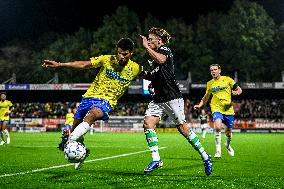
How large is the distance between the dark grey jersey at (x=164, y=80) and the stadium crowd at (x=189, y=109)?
37.2 meters

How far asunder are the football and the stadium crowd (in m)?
38.5

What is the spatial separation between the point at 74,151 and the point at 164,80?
228 centimetres

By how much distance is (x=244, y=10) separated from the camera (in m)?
56.6

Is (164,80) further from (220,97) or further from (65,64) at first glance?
(220,97)

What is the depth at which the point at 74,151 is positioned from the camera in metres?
7.45

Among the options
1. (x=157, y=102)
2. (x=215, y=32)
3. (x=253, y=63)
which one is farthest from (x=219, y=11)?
(x=157, y=102)

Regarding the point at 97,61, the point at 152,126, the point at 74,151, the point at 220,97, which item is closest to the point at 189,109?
the point at 220,97

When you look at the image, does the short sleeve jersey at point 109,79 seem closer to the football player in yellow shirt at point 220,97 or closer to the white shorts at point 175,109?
the white shorts at point 175,109

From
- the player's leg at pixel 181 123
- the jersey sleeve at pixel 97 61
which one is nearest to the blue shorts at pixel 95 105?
the jersey sleeve at pixel 97 61

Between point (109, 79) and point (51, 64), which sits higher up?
point (51, 64)

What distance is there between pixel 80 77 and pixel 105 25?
303 inches

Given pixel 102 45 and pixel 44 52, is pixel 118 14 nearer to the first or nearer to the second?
pixel 102 45

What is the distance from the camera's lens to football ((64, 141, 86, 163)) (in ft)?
24.4

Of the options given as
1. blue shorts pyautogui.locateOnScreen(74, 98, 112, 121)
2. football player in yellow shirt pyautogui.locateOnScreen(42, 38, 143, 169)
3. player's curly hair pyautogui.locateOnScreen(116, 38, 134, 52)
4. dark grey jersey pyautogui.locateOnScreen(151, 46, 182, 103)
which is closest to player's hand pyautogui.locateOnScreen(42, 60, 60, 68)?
football player in yellow shirt pyautogui.locateOnScreen(42, 38, 143, 169)
